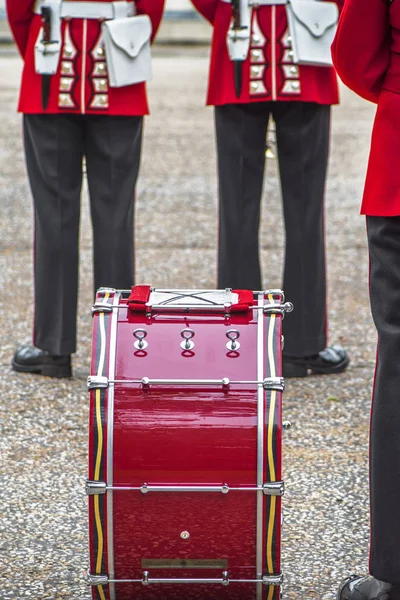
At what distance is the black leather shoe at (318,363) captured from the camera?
4203 mm

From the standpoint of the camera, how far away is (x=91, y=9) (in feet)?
12.9

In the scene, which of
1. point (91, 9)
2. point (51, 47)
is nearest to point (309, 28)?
point (91, 9)

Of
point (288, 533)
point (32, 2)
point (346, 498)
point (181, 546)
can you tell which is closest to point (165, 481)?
point (181, 546)

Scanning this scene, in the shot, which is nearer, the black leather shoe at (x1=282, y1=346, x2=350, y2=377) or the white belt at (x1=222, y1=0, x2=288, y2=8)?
the white belt at (x1=222, y1=0, x2=288, y2=8)

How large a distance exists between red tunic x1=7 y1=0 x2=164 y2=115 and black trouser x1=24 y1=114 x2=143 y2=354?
0.17 ft

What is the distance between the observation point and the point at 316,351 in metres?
4.23

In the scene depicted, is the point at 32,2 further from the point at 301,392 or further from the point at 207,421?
the point at 207,421

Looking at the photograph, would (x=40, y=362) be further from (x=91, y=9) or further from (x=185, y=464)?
(x=185, y=464)

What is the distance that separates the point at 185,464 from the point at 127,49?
1985 mm

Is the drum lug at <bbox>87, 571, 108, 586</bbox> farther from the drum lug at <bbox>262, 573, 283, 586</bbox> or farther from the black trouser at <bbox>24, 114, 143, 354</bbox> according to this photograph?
the black trouser at <bbox>24, 114, 143, 354</bbox>

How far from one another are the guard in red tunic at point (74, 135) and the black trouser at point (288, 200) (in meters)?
0.33

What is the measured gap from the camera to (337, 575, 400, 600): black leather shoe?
2465mm

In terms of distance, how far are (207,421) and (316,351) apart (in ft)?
6.24

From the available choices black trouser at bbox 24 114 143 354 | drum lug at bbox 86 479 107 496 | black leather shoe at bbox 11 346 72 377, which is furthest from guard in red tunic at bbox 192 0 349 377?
drum lug at bbox 86 479 107 496
